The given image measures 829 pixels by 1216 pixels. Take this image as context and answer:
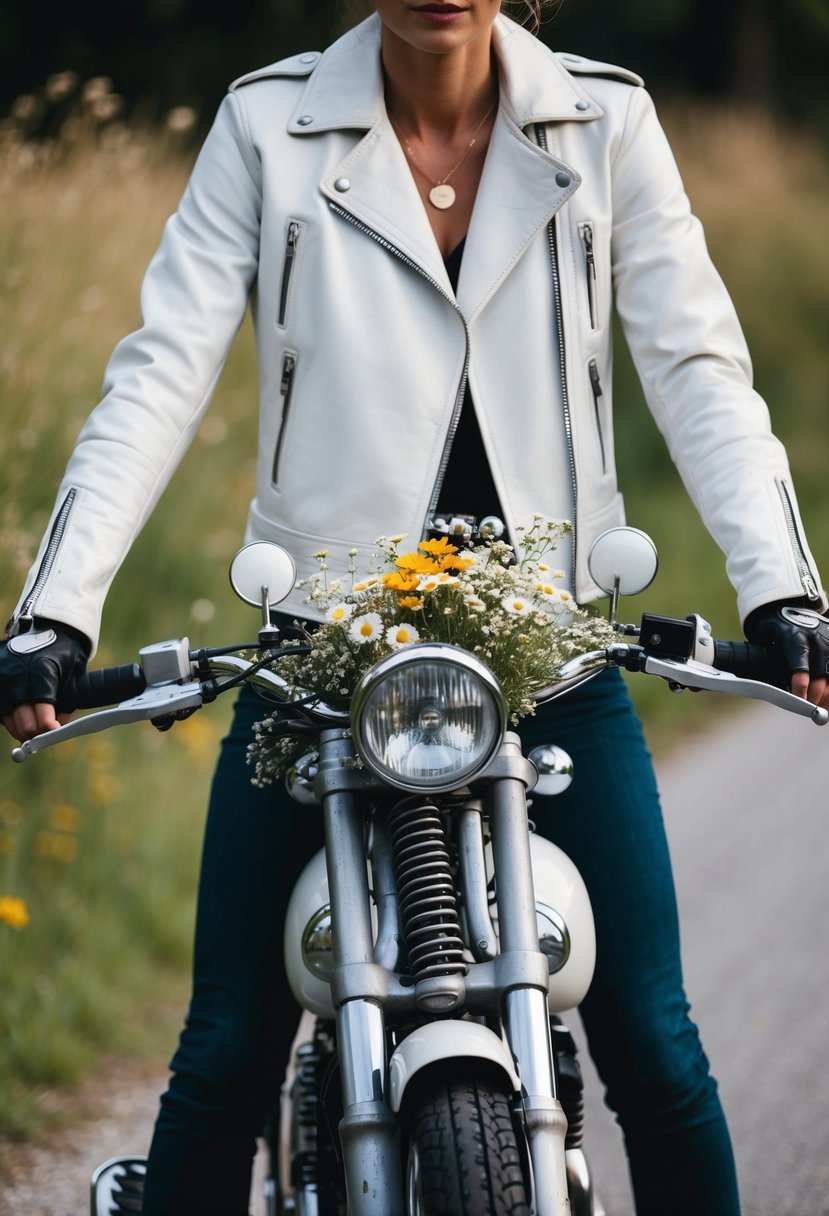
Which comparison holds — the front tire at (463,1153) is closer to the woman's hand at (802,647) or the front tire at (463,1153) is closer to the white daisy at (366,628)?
the white daisy at (366,628)

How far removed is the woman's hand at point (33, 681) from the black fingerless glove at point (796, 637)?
0.88 meters

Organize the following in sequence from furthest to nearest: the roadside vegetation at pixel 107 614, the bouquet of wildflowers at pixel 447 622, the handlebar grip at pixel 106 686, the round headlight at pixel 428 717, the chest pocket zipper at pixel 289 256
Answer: the roadside vegetation at pixel 107 614, the chest pocket zipper at pixel 289 256, the handlebar grip at pixel 106 686, the bouquet of wildflowers at pixel 447 622, the round headlight at pixel 428 717

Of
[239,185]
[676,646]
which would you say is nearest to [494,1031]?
[676,646]

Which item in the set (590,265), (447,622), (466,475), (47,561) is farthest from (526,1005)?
(590,265)

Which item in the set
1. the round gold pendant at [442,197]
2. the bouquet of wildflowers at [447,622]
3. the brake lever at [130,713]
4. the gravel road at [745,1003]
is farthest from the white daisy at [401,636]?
the gravel road at [745,1003]

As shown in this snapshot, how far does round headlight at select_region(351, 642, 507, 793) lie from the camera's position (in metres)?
1.61

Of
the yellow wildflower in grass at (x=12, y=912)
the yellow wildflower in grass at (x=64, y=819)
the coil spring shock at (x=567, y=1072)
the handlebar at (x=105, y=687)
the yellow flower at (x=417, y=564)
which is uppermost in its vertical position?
the yellow wildflower in grass at (x=64, y=819)

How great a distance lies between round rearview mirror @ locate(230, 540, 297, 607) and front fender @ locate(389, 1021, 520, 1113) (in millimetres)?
550

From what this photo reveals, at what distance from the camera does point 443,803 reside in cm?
175

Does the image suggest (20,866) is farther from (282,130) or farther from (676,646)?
(676,646)

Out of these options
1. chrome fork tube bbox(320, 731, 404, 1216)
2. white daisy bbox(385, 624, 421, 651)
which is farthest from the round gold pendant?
chrome fork tube bbox(320, 731, 404, 1216)

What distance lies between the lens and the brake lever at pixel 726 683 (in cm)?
180

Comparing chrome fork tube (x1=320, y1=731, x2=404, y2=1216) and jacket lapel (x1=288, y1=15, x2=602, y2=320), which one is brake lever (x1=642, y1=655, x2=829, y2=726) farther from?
jacket lapel (x1=288, y1=15, x2=602, y2=320)

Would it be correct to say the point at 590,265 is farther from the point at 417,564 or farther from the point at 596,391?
the point at 417,564
